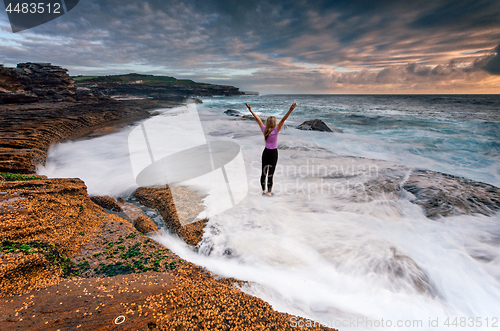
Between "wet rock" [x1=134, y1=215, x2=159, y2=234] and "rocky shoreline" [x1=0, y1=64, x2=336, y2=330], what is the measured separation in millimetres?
17

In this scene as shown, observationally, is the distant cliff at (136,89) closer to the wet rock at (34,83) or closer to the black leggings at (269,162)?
the wet rock at (34,83)

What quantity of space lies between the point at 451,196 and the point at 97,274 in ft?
25.6

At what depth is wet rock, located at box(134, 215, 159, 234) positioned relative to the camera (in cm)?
374

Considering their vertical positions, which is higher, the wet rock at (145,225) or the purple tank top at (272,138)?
the purple tank top at (272,138)

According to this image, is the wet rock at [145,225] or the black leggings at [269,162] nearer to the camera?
the wet rock at [145,225]

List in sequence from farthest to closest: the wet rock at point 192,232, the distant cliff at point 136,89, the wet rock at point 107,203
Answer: the distant cliff at point 136,89 → the wet rock at point 107,203 → the wet rock at point 192,232

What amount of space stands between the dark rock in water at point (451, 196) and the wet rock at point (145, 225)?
19.9 ft

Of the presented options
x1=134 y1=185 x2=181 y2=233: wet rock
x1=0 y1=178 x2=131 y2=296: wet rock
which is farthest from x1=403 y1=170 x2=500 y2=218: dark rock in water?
x1=0 y1=178 x2=131 y2=296: wet rock

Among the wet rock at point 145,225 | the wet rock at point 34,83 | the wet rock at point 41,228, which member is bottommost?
Result: the wet rock at point 145,225

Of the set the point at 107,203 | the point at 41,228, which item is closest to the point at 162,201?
the point at 107,203

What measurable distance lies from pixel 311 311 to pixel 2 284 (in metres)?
3.28

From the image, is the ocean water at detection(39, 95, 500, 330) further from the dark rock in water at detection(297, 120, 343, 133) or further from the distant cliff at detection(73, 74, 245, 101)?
the distant cliff at detection(73, 74, 245, 101)

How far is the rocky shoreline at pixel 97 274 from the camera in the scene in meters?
1.88

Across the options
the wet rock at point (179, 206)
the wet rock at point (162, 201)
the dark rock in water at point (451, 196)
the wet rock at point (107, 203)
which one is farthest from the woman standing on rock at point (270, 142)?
the dark rock in water at point (451, 196)
